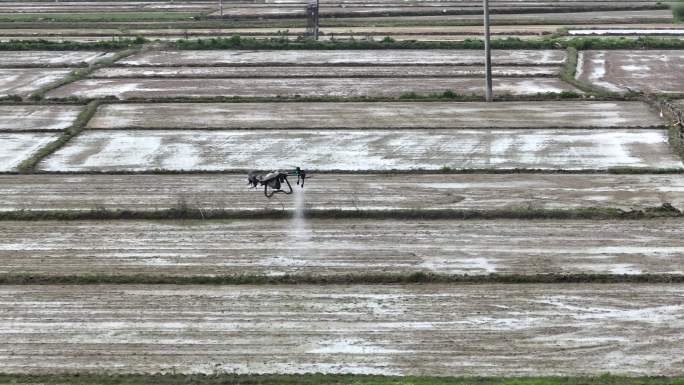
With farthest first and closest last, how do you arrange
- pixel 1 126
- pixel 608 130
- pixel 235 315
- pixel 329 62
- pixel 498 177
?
1. pixel 329 62
2. pixel 1 126
3. pixel 608 130
4. pixel 498 177
5. pixel 235 315

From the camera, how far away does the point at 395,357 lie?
504 inches

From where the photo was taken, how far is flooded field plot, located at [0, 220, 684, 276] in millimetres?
16031

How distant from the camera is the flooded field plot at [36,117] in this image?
27.0m

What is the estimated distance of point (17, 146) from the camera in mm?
24984

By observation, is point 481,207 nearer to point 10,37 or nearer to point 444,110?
point 444,110

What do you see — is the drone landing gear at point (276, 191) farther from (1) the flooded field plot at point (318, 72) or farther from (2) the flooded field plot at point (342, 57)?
(2) the flooded field plot at point (342, 57)

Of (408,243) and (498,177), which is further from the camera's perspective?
(498,177)

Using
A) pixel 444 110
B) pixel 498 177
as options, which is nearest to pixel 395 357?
pixel 498 177

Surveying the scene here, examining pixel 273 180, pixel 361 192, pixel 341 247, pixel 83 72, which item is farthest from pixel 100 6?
pixel 341 247

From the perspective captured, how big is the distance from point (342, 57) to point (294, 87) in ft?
23.0

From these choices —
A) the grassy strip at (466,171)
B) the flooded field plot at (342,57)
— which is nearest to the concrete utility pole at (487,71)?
the flooded field plot at (342,57)

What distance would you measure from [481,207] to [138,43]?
27167 mm

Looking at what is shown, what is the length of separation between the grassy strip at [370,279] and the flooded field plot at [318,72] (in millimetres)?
19327

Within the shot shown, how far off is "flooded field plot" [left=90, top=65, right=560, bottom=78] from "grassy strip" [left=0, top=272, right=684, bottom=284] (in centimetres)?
1933
